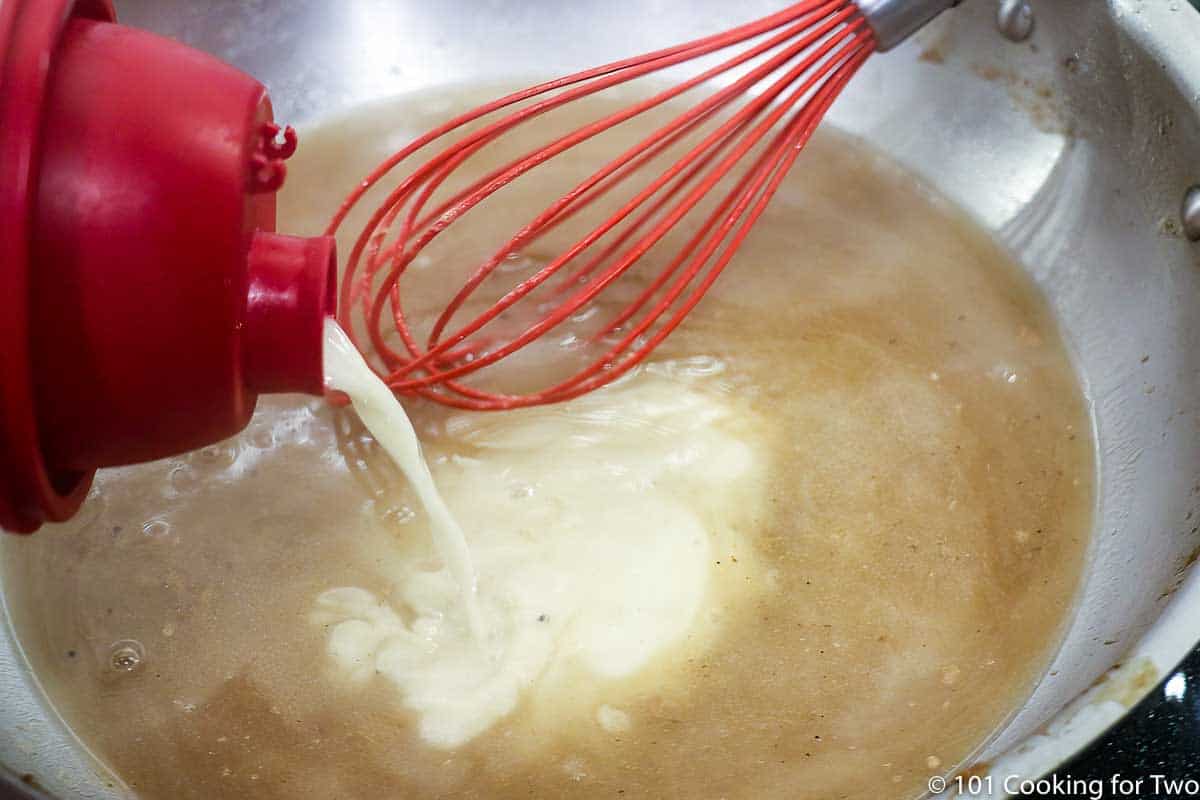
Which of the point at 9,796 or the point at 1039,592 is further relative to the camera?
the point at 1039,592

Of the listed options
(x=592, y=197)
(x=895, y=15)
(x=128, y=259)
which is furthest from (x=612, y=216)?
(x=128, y=259)

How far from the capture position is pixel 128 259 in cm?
49

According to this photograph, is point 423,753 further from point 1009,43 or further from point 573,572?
point 1009,43

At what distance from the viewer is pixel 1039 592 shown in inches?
29.4

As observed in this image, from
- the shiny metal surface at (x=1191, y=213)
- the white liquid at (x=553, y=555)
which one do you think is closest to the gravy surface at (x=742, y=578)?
the white liquid at (x=553, y=555)

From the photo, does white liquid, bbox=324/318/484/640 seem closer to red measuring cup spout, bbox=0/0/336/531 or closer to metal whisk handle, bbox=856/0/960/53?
red measuring cup spout, bbox=0/0/336/531

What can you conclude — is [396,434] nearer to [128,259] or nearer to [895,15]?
[128,259]

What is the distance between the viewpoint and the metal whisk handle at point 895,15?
0.79 metres

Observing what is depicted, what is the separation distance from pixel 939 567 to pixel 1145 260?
0.31m

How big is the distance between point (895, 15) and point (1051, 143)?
26 cm

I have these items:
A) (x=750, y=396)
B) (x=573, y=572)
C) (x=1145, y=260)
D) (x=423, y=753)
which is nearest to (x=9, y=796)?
(x=423, y=753)

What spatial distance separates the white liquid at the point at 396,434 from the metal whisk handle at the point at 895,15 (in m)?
0.41

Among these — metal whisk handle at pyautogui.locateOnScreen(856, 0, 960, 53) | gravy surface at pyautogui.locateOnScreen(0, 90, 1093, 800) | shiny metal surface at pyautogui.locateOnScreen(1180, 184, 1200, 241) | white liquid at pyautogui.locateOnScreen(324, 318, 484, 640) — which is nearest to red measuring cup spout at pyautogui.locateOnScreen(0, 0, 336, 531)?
white liquid at pyautogui.locateOnScreen(324, 318, 484, 640)

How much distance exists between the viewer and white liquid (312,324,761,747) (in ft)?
2.29
